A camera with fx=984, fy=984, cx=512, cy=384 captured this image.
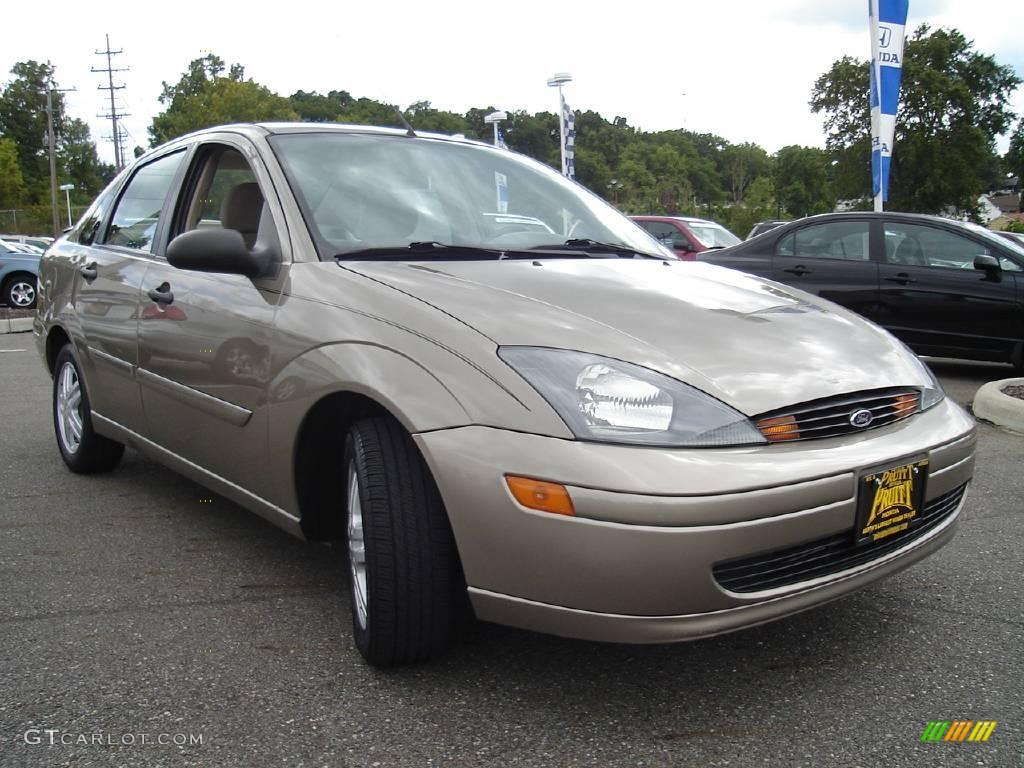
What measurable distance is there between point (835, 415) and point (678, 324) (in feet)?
1.48

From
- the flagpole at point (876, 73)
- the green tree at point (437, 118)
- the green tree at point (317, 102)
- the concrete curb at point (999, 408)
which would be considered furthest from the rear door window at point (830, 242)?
the green tree at point (317, 102)

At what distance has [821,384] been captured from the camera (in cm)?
239

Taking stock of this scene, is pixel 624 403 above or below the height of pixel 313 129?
below

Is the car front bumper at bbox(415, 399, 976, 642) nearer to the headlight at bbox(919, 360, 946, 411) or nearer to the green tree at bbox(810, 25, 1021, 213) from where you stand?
the headlight at bbox(919, 360, 946, 411)

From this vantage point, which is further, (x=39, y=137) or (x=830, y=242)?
(x=39, y=137)

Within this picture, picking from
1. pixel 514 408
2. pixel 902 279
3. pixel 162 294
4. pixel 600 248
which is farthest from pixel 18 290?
pixel 514 408

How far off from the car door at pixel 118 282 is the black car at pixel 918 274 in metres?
5.93

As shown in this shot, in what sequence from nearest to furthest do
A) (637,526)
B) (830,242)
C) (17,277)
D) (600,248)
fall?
(637,526) < (600,248) < (830,242) < (17,277)

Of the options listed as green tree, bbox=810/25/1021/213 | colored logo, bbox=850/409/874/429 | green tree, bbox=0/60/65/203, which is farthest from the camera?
green tree, bbox=0/60/65/203

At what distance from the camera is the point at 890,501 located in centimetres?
236

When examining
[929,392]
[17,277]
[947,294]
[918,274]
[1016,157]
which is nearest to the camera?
[929,392]

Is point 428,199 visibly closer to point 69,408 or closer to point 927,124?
point 69,408

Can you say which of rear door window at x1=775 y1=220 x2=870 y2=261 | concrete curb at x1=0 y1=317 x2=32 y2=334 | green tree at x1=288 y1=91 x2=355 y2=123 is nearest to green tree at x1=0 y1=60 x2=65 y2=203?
green tree at x1=288 y1=91 x2=355 y2=123

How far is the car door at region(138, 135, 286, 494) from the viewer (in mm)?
2914
